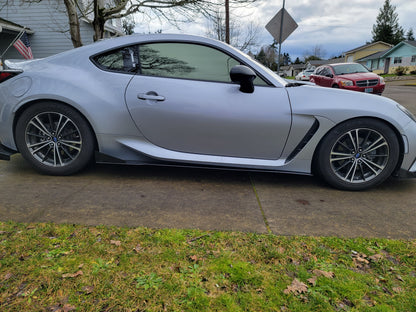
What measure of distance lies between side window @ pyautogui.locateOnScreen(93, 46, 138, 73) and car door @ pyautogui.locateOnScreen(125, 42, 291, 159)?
0.28 feet

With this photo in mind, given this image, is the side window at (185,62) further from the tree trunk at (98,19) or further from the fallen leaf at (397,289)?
the tree trunk at (98,19)

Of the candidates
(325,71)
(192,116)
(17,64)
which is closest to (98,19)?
(17,64)

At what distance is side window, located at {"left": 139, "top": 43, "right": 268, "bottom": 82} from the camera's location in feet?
9.70

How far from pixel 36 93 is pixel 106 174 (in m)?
1.11

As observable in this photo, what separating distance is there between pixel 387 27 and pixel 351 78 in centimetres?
7055

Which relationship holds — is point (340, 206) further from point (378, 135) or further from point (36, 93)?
point (36, 93)

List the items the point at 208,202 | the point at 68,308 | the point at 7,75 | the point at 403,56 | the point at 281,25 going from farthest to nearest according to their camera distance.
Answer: the point at 403,56 → the point at 281,25 → the point at 7,75 → the point at 208,202 → the point at 68,308

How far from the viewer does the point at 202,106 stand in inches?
112

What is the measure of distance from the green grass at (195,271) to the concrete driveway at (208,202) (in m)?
0.18

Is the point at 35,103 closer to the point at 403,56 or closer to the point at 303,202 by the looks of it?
the point at 303,202

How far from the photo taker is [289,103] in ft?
9.44


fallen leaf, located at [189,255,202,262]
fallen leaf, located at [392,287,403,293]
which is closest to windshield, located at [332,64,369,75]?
fallen leaf, located at [392,287,403,293]

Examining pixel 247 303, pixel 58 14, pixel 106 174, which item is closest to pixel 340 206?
pixel 247 303

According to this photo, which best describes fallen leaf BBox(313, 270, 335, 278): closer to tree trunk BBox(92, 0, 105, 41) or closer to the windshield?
tree trunk BBox(92, 0, 105, 41)
